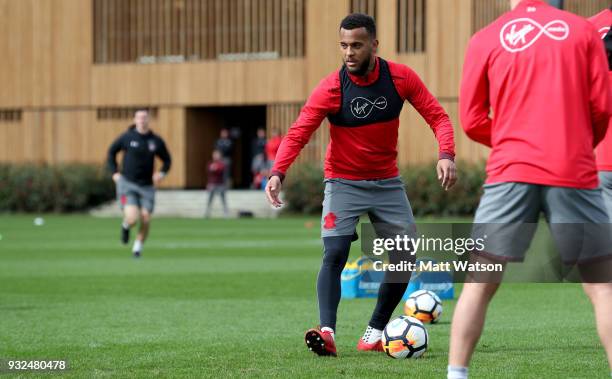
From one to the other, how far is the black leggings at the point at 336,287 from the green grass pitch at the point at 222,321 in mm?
313

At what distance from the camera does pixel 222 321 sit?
1029 cm

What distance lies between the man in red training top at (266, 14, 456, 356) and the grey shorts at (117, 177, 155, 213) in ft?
33.8

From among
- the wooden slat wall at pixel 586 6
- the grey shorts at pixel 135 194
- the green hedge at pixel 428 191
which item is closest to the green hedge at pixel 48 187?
the green hedge at pixel 428 191

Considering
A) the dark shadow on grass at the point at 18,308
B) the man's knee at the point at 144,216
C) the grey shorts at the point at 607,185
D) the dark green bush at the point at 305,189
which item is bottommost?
the dark green bush at the point at 305,189

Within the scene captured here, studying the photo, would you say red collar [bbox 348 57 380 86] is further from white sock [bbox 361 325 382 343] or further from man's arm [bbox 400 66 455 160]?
white sock [bbox 361 325 382 343]

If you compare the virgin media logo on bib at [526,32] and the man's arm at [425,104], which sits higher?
the virgin media logo on bib at [526,32]

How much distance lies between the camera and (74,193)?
40250 mm

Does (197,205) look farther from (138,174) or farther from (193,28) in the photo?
(138,174)

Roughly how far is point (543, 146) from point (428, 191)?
29924 millimetres

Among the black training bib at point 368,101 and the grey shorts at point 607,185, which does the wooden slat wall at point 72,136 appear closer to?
the black training bib at point 368,101

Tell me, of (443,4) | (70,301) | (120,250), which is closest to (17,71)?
(443,4)

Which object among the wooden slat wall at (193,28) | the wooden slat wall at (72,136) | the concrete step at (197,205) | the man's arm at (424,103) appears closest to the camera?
the man's arm at (424,103)

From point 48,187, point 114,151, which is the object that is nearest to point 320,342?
point 114,151

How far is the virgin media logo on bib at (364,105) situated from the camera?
788cm
